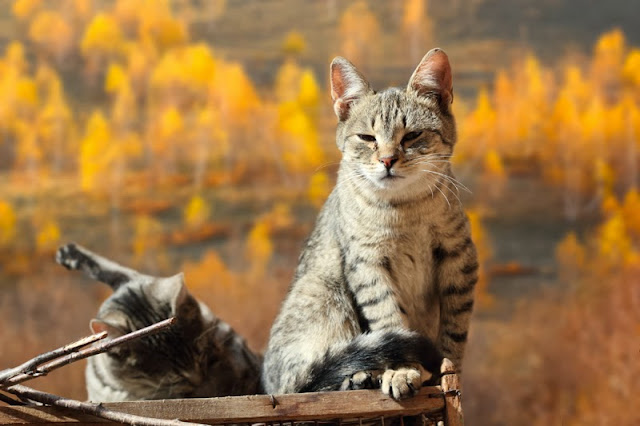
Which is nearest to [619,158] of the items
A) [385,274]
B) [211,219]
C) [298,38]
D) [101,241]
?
[298,38]

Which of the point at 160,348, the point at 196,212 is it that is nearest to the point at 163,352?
the point at 160,348

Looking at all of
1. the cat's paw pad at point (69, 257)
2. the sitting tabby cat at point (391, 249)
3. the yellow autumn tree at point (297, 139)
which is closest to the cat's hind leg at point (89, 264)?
the cat's paw pad at point (69, 257)

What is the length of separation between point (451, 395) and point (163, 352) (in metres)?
0.71

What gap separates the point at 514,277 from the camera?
2615 millimetres

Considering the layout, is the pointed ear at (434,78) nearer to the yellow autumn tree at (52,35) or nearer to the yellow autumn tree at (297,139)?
the yellow autumn tree at (297,139)

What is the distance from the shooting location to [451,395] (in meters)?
1.04

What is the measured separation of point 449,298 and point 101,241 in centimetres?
165

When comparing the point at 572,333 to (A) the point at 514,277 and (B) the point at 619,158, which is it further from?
(B) the point at 619,158

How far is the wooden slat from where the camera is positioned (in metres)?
0.99

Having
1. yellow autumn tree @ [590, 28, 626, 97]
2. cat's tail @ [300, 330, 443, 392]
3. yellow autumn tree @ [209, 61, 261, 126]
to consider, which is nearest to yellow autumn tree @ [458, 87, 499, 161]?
yellow autumn tree @ [590, 28, 626, 97]

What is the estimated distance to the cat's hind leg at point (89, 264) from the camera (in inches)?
64.9

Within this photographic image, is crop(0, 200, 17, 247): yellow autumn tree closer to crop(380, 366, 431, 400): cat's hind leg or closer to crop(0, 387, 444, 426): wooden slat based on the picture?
crop(0, 387, 444, 426): wooden slat

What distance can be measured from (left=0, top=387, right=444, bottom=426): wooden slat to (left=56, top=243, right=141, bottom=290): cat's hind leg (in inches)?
27.5

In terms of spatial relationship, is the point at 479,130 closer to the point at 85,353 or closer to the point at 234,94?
the point at 234,94
